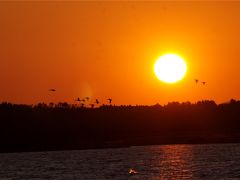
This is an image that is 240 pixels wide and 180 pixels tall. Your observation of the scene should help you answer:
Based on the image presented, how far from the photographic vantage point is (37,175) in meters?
148

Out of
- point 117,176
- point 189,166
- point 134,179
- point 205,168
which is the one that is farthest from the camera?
point 189,166

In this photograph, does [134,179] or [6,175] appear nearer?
[134,179]

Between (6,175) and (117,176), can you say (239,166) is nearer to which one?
(117,176)

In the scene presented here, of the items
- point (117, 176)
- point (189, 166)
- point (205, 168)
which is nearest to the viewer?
point (117, 176)

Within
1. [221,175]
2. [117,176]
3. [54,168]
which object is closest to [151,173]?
[117,176]

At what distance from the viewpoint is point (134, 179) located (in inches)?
5153

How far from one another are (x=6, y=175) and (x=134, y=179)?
100 feet

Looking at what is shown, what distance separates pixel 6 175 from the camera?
152250 mm

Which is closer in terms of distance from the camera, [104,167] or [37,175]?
[37,175]

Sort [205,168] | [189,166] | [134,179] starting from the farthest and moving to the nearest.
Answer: [189,166] < [205,168] < [134,179]

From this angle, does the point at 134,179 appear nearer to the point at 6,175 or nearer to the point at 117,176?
the point at 117,176

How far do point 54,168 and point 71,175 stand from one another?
24.5 meters

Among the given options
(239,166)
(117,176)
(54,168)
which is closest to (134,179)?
(117,176)

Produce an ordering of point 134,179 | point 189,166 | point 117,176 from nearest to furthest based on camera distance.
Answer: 1. point 134,179
2. point 117,176
3. point 189,166
